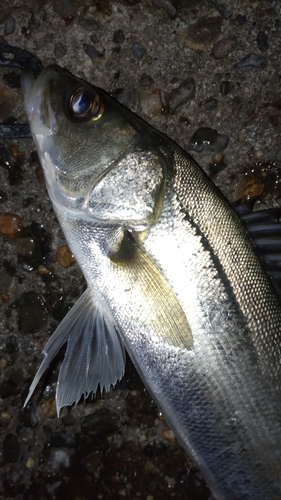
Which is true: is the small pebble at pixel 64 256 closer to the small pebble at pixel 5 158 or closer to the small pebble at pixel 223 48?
the small pebble at pixel 5 158

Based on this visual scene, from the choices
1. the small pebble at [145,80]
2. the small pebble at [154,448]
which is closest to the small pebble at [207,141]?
the small pebble at [145,80]

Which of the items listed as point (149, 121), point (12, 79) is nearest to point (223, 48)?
point (149, 121)

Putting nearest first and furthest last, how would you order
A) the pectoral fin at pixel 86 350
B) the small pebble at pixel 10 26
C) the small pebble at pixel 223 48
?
1. the pectoral fin at pixel 86 350
2. the small pebble at pixel 10 26
3. the small pebble at pixel 223 48

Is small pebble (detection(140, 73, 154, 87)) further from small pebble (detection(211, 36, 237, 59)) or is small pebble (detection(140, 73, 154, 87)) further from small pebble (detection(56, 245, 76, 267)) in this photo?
small pebble (detection(56, 245, 76, 267))

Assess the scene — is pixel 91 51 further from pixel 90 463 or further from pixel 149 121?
pixel 90 463

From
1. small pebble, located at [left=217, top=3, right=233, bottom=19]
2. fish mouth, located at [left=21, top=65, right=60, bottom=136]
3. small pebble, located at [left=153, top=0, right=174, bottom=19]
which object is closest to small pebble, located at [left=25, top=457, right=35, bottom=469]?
fish mouth, located at [left=21, top=65, right=60, bottom=136]
